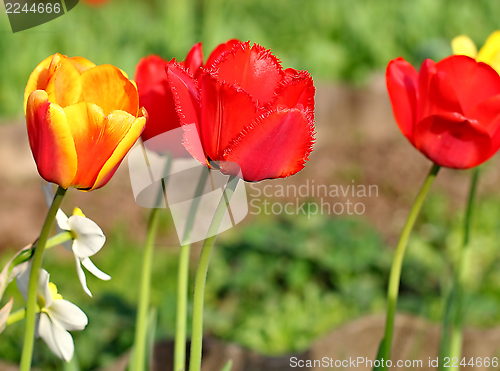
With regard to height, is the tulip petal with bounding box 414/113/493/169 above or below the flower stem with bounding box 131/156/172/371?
above

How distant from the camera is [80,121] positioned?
316 millimetres

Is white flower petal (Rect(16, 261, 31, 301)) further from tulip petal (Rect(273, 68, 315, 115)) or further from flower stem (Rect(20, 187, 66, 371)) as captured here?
tulip petal (Rect(273, 68, 315, 115))

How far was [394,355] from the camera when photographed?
806 mm

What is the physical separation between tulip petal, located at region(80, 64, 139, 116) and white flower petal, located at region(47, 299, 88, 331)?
142 millimetres

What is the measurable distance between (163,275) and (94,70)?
1.29 meters

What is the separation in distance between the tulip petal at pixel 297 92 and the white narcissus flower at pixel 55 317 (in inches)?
8.1

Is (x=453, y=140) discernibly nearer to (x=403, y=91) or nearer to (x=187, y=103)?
(x=403, y=91)

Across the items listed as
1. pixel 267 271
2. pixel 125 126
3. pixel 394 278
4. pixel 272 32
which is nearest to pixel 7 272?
pixel 125 126

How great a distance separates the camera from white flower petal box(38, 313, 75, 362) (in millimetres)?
367

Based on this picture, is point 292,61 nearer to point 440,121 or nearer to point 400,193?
point 400,193

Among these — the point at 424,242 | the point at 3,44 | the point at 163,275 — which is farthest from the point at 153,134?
the point at 3,44

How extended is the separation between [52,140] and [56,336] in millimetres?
154

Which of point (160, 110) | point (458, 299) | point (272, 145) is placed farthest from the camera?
point (458, 299)

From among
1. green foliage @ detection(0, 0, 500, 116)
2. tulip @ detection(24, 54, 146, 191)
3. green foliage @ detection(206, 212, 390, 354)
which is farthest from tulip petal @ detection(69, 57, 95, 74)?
green foliage @ detection(0, 0, 500, 116)
